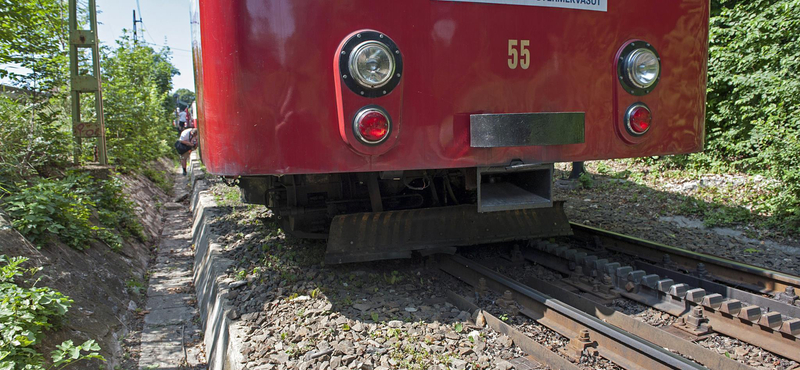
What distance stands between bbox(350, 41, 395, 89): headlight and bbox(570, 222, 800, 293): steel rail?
2651mm

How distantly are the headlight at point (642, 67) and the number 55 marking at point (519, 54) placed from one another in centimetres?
70

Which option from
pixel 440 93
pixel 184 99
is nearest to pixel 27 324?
pixel 440 93

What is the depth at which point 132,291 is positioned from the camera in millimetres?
5180

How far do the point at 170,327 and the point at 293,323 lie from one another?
197 centimetres

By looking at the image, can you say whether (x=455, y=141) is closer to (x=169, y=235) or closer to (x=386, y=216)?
(x=386, y=216)

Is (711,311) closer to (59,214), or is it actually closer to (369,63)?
(369,63)

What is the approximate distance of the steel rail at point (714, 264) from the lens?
344 cm

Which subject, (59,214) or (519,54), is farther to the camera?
(59,214)

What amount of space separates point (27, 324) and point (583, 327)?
3.18m

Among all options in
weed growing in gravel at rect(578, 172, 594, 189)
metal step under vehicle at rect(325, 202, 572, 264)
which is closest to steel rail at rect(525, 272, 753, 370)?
metal step under vehicle at rect(325, 202, 572, 264)

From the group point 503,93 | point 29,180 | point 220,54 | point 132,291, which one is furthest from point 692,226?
point 29,180

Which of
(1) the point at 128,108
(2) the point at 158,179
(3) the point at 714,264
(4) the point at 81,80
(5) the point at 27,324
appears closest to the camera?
(5) the point at 27,324

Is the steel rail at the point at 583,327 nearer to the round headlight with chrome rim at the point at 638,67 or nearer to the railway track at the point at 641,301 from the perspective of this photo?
the railway track at the point at 641,301

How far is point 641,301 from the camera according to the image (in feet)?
10.8
